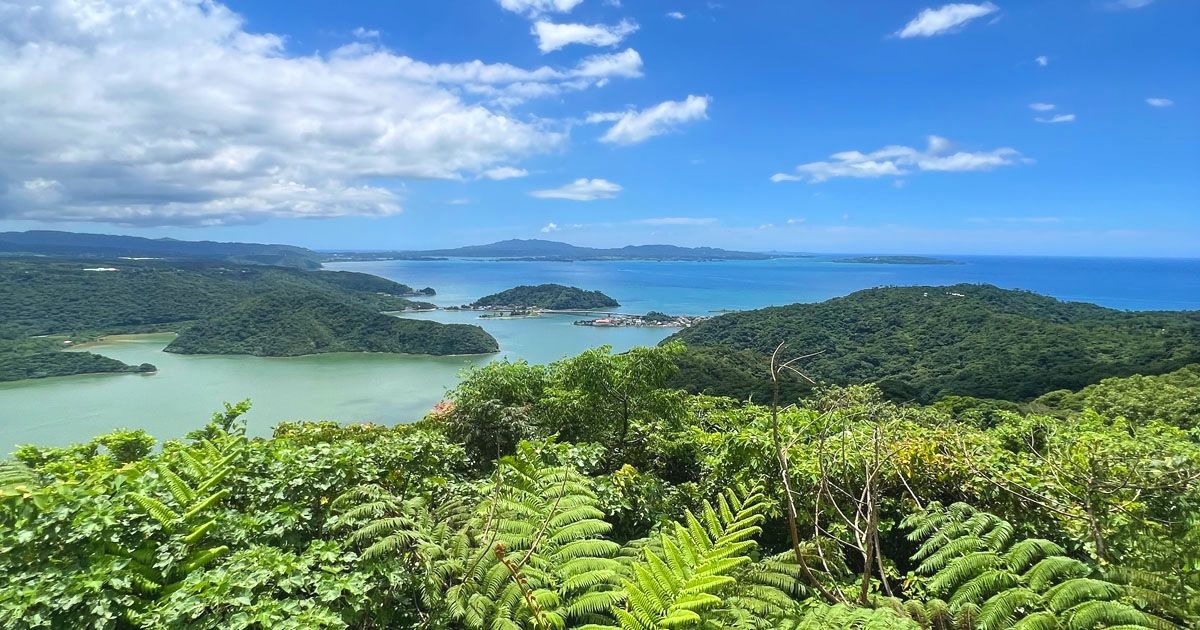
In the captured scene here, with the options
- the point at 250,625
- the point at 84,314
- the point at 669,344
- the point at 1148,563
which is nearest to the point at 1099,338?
the point at 669,344

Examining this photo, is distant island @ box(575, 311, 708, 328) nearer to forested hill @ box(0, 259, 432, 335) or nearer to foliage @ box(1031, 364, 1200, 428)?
forested hill @ box(0, 259, 432, 335)

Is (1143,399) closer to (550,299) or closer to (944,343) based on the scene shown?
(944,343)

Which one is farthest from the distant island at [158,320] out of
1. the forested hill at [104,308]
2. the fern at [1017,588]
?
Result: the fern at [1017,588]

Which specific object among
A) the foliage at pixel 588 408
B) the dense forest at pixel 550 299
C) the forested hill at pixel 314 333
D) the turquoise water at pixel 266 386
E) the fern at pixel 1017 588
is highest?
the fern at pixel 1017 588

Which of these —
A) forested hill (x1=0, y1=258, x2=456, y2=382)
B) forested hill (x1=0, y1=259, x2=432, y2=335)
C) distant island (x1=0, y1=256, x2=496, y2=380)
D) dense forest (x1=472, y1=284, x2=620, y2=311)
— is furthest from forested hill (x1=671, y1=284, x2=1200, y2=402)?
forested hill (x1=0, y1=259, x2=432, y2=335)

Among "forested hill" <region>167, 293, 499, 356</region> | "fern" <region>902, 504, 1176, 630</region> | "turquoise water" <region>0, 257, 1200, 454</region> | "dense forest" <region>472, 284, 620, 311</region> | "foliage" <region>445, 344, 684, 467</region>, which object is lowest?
"turquoise water" <region>0, 257, 1200, 454</region>

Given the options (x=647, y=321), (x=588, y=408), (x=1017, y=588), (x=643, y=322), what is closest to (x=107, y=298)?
(x=643, y=322)

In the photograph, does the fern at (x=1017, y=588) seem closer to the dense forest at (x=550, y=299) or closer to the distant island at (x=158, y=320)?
the distant island at (x=158, y=320)
